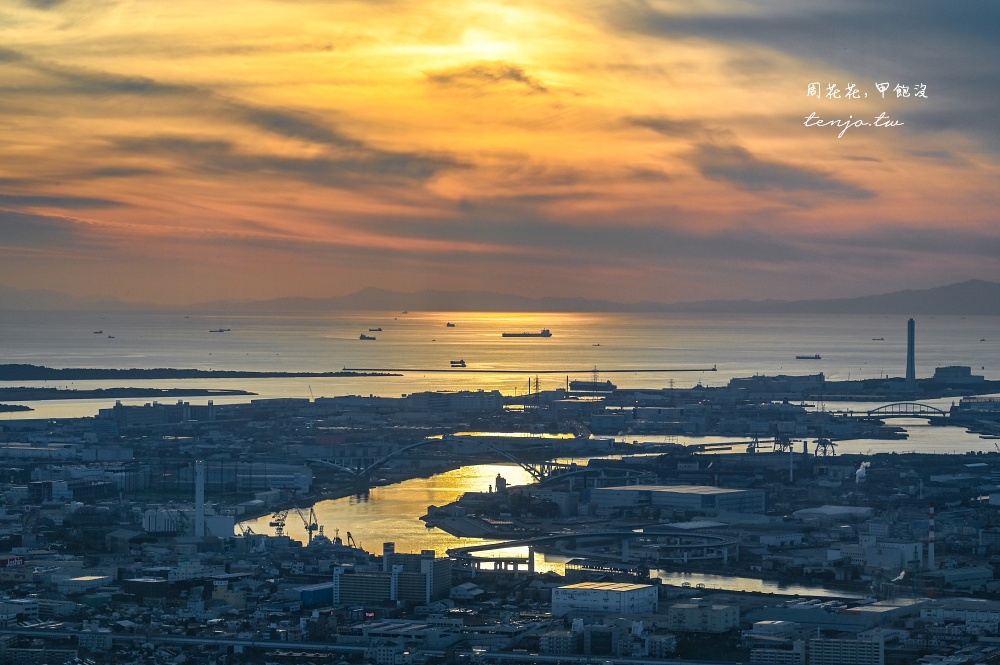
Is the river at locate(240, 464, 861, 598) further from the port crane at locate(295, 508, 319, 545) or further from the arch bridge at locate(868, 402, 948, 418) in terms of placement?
the arch bridge at locate(868, 402, 948, 418)

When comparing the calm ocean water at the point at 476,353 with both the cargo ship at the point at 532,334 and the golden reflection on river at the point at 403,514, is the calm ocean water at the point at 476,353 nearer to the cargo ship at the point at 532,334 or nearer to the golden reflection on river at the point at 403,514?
the cargo ship at the point at 532,334

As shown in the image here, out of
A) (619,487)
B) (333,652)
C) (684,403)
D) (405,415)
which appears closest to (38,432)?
(405,415)

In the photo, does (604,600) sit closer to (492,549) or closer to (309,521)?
(492,549)

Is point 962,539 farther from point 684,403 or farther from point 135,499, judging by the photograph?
point 684,403

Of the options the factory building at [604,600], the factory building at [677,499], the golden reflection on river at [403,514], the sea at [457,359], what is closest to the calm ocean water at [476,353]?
the sea at [457,359]

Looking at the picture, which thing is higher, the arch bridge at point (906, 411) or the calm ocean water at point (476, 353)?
the calm ocean water at point (476, 353)

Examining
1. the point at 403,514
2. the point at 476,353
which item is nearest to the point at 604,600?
the point at 403,514
